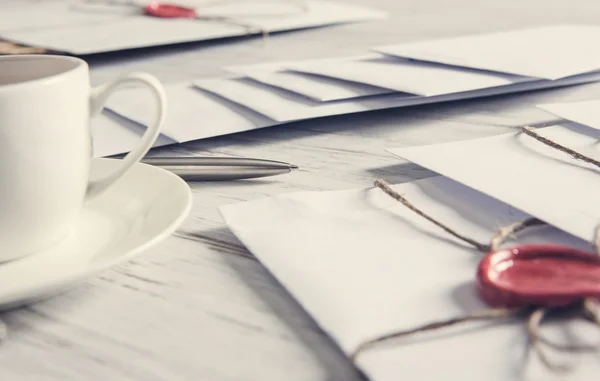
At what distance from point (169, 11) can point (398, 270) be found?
0.80 meters

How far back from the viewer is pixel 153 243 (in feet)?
1.04

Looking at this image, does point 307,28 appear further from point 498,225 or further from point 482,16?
point 498,225

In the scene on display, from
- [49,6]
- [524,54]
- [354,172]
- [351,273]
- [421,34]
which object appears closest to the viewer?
[351,273]

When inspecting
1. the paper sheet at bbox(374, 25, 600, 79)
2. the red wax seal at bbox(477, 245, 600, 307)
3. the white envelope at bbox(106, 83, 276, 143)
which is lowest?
the white envelope at bbox(106, 83, 276, 143)

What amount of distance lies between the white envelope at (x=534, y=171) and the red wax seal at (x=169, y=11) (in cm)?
67

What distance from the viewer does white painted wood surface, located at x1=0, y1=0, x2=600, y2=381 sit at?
255mm

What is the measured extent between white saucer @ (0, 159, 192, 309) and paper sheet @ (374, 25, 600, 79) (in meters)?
0.33

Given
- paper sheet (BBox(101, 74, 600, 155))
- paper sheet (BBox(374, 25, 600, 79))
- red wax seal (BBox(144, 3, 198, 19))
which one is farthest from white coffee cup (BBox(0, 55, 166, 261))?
red wax seal (BBox(144, 3, 198, 19))

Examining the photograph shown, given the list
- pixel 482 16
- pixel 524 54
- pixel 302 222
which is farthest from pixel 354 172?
pixel 482 16

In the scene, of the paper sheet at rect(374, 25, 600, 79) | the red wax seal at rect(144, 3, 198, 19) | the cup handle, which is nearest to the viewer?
the cup handle

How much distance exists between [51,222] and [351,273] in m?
0.16

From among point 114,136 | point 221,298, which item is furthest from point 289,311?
point 114,136

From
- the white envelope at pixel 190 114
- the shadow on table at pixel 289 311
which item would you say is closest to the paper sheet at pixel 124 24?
the white envelope at pixel 190 114

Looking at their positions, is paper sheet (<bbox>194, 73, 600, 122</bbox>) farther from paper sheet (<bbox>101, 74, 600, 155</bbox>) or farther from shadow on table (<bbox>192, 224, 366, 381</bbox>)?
shadow on table (<bbox>192, 224, 366, 381</bbox>)
